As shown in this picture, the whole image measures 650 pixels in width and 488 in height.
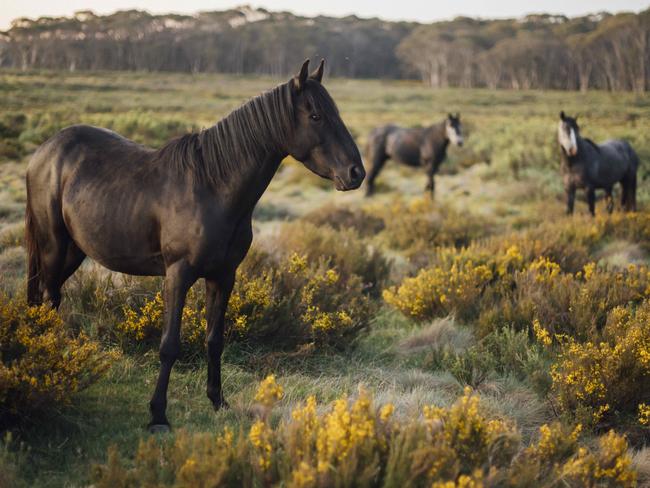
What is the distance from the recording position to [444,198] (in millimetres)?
13727

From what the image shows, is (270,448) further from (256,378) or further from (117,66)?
(117,66)

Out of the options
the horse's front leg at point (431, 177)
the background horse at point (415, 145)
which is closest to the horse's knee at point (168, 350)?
the horse's front leg at point (431, 177)

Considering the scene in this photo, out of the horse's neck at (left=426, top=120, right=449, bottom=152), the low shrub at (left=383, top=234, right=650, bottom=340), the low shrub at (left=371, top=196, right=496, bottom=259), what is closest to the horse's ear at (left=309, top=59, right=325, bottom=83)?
the low shrub at (left=383, top=234, right=650, bottom=340)

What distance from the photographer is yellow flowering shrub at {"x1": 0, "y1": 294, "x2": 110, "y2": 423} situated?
9.02 feet

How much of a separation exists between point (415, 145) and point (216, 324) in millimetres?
12197

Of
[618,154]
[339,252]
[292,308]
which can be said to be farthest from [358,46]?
[292,308]

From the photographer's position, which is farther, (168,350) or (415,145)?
(415,145)

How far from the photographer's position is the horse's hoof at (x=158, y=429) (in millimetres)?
2939

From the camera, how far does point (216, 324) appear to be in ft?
10.7

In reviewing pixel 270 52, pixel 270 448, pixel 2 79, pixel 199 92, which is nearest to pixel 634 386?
pixel 270 448

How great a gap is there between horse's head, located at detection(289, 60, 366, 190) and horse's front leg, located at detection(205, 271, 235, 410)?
833 mm

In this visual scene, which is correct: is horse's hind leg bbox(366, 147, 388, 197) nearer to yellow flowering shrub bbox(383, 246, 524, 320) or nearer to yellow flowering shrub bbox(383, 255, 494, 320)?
yellow flowering shrub bbox(383, 246, 524, 320)

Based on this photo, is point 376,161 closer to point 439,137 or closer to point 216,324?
point 439,137

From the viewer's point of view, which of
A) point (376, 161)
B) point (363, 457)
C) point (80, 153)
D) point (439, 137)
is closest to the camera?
point (363, 457)
